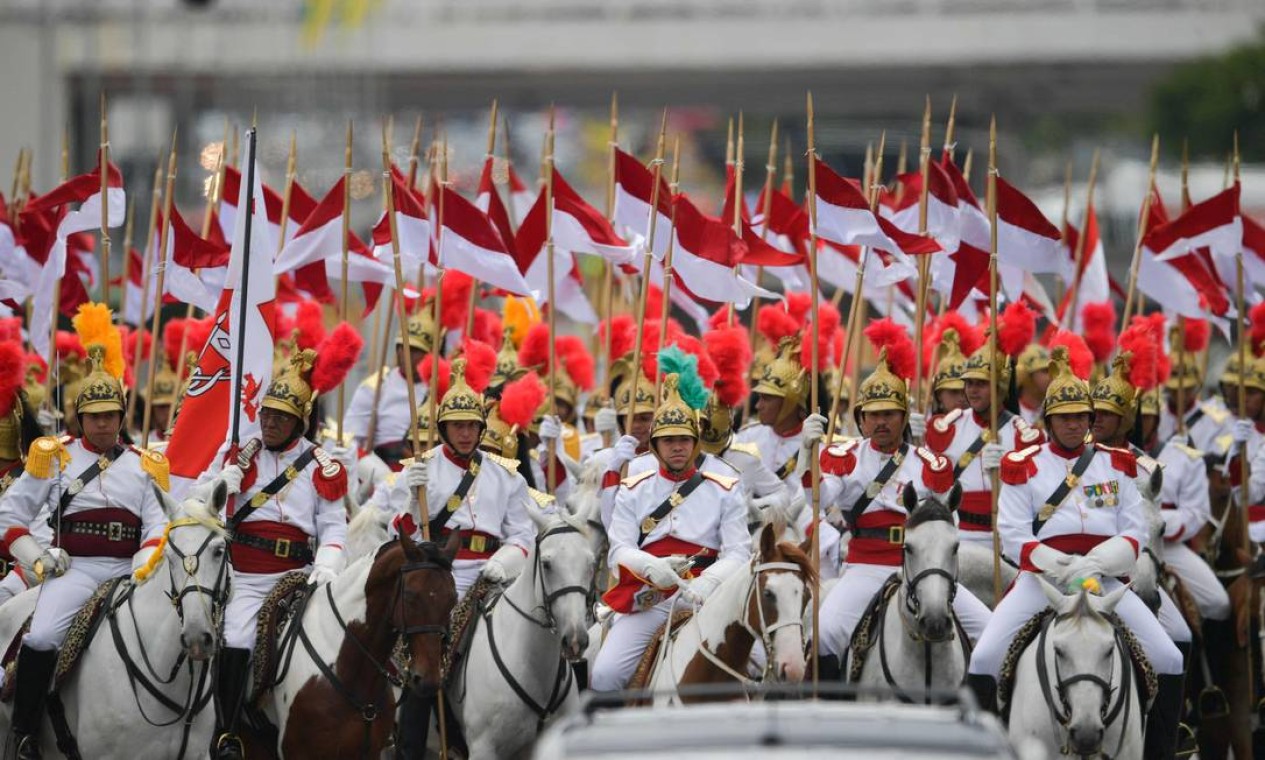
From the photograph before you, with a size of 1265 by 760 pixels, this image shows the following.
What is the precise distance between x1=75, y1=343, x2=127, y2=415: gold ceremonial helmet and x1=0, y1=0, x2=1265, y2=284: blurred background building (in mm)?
43266

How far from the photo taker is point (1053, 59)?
62219mm

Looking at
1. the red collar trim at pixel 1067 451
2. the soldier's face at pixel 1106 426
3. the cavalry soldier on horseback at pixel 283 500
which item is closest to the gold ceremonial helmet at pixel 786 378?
the soldier's face at pixel 1106 426

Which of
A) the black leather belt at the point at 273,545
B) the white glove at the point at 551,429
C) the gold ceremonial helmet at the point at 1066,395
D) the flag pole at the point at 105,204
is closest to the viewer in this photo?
the black leather belt at the point at 273,545

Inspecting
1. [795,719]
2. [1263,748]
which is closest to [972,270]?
[1263,748]

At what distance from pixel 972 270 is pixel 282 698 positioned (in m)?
7.19

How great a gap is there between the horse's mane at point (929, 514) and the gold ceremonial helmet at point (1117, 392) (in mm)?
2918

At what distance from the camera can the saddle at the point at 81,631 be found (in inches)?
555

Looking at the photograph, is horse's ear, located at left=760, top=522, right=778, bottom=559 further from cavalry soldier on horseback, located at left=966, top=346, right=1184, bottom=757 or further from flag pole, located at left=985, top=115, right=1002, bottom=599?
flag pole, located at left=985, top=115, right=1002, bottom=599

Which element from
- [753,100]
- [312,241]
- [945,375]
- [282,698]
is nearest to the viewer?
[282,698]

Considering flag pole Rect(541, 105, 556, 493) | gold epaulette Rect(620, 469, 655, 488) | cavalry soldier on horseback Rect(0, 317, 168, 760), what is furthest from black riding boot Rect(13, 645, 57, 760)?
flag pole Rect(541, 105, 556, 493)

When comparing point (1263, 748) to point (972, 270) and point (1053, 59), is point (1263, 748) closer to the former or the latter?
point (972, 270)

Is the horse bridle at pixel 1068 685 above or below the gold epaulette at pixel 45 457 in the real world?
below

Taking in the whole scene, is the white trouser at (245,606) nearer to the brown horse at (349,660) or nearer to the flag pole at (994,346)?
the brown horse at (349,660)

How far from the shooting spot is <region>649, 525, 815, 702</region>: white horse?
1241 centimetres
